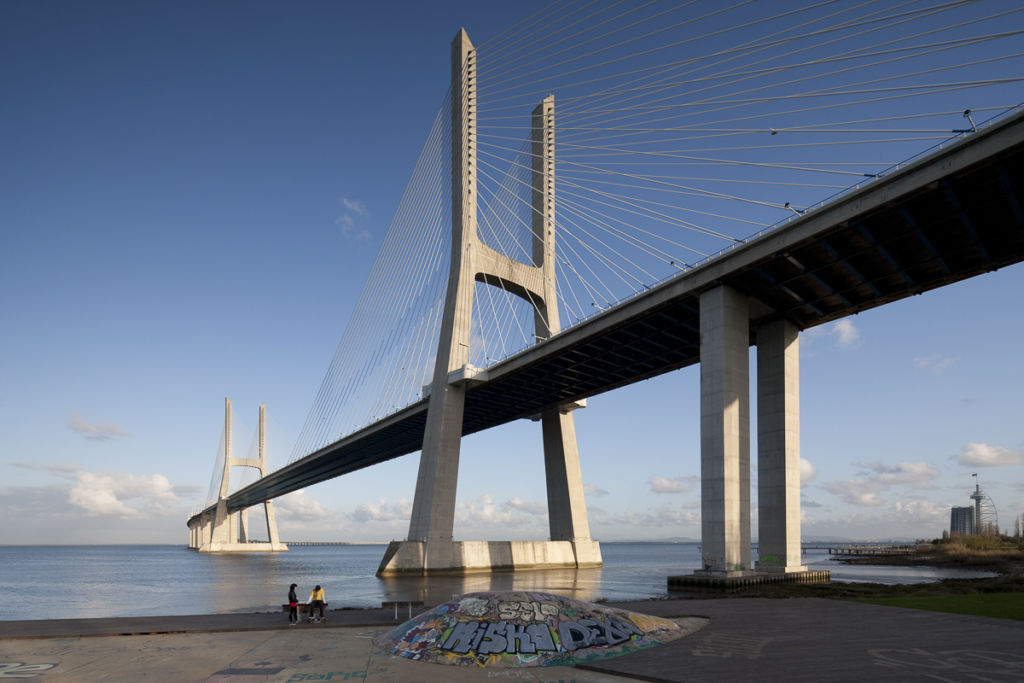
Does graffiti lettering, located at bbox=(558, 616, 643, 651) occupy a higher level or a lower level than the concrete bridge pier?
lower

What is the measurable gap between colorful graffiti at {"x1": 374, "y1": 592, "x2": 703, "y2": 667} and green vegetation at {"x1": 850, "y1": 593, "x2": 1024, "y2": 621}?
34.0 ft

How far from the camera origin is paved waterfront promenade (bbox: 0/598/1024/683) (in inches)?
512

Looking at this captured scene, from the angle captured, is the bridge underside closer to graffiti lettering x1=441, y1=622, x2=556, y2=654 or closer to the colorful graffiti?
the colorful graffiti

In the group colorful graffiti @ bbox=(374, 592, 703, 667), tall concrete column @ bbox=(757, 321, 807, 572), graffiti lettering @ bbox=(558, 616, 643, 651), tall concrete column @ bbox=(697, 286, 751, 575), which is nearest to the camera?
colorful graffiti @ bbox=(374, 592, 703, 667)

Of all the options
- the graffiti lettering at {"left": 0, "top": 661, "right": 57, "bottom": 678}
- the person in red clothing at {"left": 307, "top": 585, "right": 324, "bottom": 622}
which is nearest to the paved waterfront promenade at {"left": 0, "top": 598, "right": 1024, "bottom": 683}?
the graffiti lettering at {"left": 0, "top": 661, "right": 57, "bottom": 678}

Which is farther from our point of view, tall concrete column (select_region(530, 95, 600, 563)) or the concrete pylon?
tall concrete column (select_region(530, 95, 600, 563))

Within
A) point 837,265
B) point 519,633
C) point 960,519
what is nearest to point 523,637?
point 519,633

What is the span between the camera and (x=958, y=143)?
1064 inches

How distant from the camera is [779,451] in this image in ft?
134

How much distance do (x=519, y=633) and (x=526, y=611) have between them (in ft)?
1.94

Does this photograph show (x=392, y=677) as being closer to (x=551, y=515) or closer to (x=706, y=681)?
(x=706, y=681)

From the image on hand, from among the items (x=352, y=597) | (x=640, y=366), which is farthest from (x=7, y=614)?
(x=640, y=366)

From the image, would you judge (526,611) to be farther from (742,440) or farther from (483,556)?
(483,556)

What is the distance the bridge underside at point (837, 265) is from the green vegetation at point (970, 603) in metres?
15.1
